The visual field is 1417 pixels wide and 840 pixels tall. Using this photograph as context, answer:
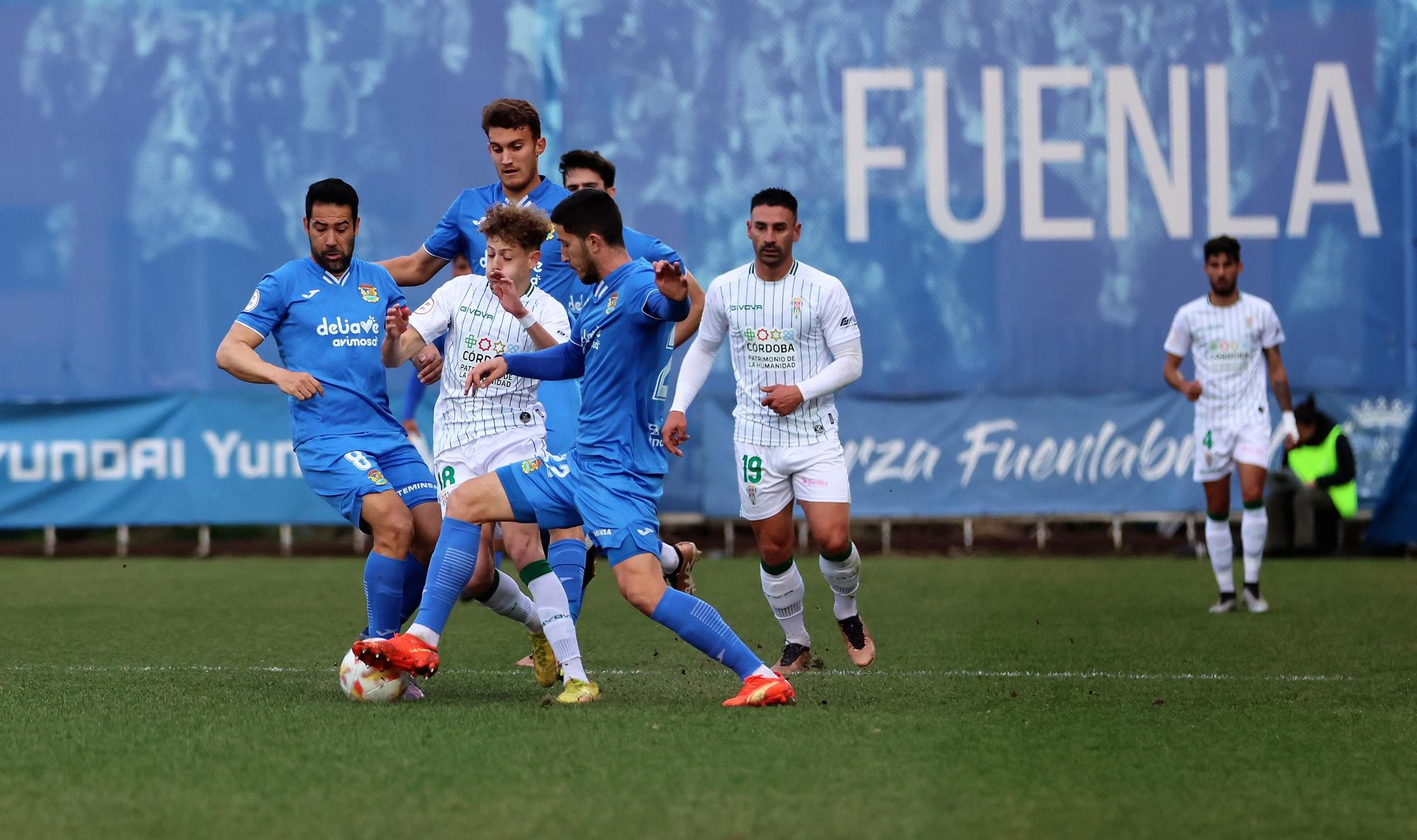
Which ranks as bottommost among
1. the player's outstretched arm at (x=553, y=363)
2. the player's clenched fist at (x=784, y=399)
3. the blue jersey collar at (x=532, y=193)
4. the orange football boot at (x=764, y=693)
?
the orange football boot at (x=764, y=693)

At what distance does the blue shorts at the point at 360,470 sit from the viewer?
6.98 metres

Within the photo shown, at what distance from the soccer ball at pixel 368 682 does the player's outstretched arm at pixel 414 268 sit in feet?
7.43

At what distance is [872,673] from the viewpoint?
25.1 ft

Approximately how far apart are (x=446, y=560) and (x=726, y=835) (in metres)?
2.48

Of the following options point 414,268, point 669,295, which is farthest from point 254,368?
point 669,295

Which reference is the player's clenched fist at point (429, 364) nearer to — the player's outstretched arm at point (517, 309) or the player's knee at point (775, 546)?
the player's outstretched arm at point (517, 309)

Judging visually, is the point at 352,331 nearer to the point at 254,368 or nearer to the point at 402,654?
the point at 254,368

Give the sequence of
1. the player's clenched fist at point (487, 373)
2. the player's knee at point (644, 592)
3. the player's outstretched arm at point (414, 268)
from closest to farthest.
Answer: the player's knee at point (644, 592) → the player's clenched fist at point (487, 373) → the player's outstretched arm at point (414, 268)

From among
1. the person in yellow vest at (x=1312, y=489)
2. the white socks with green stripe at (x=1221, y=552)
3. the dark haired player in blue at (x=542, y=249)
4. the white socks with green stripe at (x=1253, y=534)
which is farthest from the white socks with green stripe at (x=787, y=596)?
the person in yellow vest at (x=1312, y=489)

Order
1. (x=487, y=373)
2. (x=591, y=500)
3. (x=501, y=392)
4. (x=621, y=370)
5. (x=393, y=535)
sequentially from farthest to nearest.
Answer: (x=501, y=392) < (x=393, y=535) < (x=487, y=373) < (x=621, y=370) < (x=591, y=500)

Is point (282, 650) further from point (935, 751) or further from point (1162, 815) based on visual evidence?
point (1162, 815)

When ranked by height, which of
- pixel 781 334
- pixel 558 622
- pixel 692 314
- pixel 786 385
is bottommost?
pixel 558 622

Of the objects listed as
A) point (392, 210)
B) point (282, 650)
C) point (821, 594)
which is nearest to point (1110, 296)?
point (821, 594)

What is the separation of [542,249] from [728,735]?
121 inches
